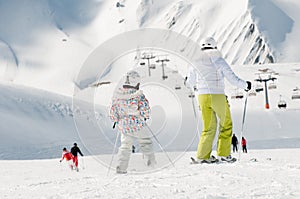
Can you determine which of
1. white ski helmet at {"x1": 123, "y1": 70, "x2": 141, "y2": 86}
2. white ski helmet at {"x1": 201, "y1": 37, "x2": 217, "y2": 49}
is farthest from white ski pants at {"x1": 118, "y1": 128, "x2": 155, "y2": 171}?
white ski helmet at {"x1": 201, "y1": 37, "x2": 217, "y2": 49}

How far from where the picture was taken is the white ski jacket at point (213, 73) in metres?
7.99

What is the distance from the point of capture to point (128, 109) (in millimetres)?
7473

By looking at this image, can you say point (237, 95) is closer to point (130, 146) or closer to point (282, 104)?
point (282, 104)

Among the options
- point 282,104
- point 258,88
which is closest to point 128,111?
point 282,104

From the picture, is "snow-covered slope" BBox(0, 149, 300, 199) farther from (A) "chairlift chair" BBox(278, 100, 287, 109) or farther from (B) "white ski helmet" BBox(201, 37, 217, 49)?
(A) "chairlift chair" BBox(278, 100, 287, 109)

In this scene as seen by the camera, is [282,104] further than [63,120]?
Yes

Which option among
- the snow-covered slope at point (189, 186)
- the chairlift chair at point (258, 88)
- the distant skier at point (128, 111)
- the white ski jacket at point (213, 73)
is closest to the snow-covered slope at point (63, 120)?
the chairlift chair at point (258, 88)

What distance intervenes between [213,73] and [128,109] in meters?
1.53

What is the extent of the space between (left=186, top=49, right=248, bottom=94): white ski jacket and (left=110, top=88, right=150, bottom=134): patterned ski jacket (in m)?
1.04

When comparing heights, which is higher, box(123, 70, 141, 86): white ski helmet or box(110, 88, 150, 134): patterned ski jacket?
box(123, 70, 141, 86): white ski helmet

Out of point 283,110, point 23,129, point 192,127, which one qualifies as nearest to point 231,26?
point 283,110

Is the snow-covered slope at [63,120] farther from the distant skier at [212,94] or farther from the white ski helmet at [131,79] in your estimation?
the white ski helmet at [131,79]

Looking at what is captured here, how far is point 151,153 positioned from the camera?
309 inches

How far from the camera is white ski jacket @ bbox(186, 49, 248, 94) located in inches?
315
